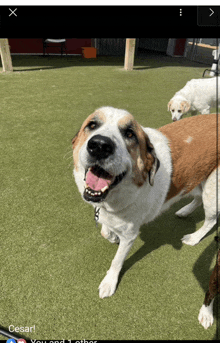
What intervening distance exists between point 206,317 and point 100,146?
1.91 m

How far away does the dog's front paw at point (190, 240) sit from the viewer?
2695 millimetres


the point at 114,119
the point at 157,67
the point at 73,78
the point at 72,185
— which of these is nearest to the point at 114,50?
the point at 157,67

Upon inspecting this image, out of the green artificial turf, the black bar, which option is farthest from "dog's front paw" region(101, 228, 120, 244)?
the black bar

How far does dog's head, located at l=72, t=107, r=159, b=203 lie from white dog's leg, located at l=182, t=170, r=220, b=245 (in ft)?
3.04

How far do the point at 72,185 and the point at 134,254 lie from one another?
150 centimetres

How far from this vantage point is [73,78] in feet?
29.1

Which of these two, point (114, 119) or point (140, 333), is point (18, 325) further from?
point (114, 119)

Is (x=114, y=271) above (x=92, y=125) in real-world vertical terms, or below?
below

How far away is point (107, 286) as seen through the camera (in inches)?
85.0

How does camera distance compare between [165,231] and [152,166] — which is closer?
[152,166]

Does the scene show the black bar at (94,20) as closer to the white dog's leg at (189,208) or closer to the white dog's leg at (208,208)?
the white dog's leg at (208,208)

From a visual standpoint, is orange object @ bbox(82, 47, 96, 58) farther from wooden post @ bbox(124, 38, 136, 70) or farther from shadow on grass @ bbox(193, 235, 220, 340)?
shadow on grass @ bbox(193, 235, 220, 340)

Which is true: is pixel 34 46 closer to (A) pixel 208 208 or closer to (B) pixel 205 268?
(A) pixel 208 208

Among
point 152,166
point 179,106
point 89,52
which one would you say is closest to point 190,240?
point 152,166
